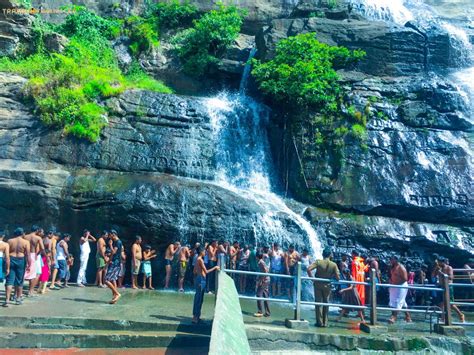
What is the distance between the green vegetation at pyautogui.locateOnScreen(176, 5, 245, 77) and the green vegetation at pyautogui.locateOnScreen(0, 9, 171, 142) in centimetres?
248

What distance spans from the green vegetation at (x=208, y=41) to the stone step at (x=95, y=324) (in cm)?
1772

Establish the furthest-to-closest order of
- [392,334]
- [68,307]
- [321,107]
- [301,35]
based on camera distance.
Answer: [301,35] → [321,107] → [68,307] → [392,334]

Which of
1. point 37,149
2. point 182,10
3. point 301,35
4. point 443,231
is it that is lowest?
point 443,231

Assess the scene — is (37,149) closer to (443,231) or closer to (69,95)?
(69,95)

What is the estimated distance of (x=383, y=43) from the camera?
2145 centimetres

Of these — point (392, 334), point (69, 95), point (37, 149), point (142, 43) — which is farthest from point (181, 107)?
point (392, 334)

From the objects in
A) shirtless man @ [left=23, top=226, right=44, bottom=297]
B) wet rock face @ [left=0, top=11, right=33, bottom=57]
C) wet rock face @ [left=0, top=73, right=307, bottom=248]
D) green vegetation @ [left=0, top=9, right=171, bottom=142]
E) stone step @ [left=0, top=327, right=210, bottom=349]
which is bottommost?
stone step @ [left=0, top=327, right=210, bottom=349]

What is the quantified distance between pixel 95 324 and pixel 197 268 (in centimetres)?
224

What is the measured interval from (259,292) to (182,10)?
22527 mm

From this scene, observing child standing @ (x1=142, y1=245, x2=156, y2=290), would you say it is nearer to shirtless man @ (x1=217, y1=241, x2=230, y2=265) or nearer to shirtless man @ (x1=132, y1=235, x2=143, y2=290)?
shirtless man @ (x1=132, y1=235, x2=143, y2=290)

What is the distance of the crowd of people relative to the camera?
9.38 metres

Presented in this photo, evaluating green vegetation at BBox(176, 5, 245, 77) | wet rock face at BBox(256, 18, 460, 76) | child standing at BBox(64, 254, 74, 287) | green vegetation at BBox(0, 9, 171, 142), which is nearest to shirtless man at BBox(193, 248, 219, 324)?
child standing at BBox(64, 254, 74, 287)

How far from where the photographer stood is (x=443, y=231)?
1573 centimetres

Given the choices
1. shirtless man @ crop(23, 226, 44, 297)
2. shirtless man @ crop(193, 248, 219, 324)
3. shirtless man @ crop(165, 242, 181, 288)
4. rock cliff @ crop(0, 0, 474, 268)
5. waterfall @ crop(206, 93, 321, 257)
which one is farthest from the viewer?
waterfall @ crop(206, 93, 321, 257)
